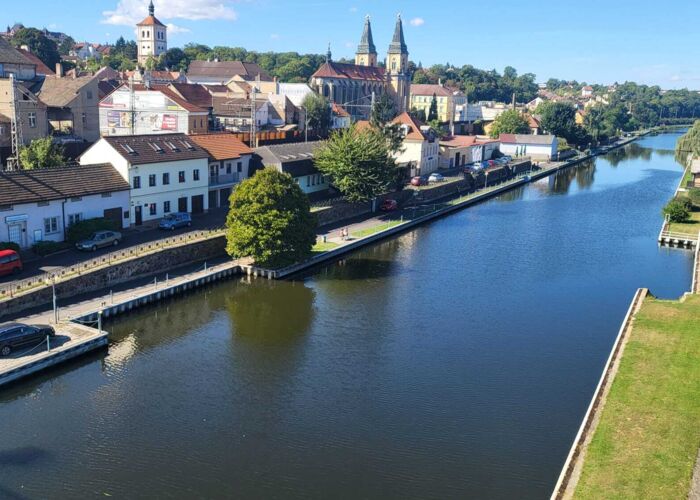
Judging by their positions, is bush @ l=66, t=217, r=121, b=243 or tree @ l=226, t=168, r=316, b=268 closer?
bush @ l=66, t=217, r=121, b=243

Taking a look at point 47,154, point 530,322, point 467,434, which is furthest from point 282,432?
point 47,154

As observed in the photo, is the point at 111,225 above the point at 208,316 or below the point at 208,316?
above

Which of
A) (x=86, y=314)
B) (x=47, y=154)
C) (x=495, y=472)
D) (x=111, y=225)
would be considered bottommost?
(x=495, y=472)

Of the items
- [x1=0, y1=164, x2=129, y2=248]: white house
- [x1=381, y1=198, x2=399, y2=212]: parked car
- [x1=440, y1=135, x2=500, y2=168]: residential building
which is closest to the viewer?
[x1=0, y1=164, x2=129, y2=248]: white house

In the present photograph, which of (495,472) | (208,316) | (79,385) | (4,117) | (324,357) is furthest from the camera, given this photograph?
(4,117)

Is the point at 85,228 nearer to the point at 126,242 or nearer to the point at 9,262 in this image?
the point at 126,242

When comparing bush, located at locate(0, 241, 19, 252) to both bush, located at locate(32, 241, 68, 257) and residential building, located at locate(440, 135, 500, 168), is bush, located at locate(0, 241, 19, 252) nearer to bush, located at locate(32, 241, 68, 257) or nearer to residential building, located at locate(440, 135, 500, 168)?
bush, located at locate(32, 241, 68, 257)

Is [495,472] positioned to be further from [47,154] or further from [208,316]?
[47,154]

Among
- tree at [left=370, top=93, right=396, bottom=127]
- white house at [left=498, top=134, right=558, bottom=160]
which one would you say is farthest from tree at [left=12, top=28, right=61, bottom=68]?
white house at [left=498, top=134, right=558, bottom=160]
